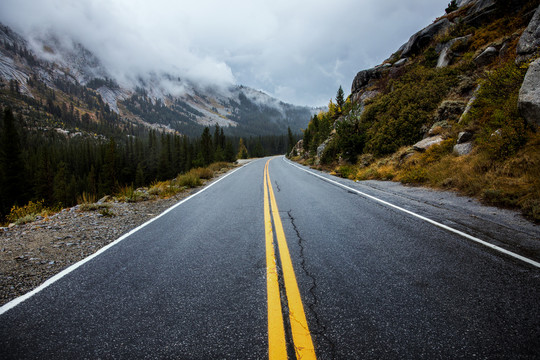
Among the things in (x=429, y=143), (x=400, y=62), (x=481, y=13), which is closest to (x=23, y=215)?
(x=429, y=143)

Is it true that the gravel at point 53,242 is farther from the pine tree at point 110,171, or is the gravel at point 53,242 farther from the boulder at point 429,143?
the pine tree at point 110,171

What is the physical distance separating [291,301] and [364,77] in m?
27.3

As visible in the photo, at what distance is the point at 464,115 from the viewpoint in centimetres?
890

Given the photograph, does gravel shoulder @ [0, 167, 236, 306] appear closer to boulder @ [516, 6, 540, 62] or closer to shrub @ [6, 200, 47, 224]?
shrub @ [6, 200, 47, 224]

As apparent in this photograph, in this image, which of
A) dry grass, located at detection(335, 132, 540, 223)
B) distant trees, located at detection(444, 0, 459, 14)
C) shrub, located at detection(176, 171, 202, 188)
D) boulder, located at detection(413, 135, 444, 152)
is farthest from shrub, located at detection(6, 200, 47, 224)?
distant trees, located at detection(444, 0, 459, 14)

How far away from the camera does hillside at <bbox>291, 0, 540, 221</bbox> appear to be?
5832 mm

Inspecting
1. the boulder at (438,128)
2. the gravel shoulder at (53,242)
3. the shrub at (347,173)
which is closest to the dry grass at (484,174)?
the boulder at (438,128)

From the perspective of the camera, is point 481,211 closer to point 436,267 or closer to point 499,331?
point 436,267

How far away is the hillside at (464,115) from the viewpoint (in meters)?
5.83

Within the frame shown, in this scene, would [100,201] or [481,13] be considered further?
[481,13]

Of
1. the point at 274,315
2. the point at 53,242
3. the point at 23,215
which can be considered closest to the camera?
the point at 274,315

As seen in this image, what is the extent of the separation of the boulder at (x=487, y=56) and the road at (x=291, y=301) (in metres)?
12.5

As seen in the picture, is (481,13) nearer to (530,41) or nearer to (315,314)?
(530,41)

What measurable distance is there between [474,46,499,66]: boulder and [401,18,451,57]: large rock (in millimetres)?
8416
